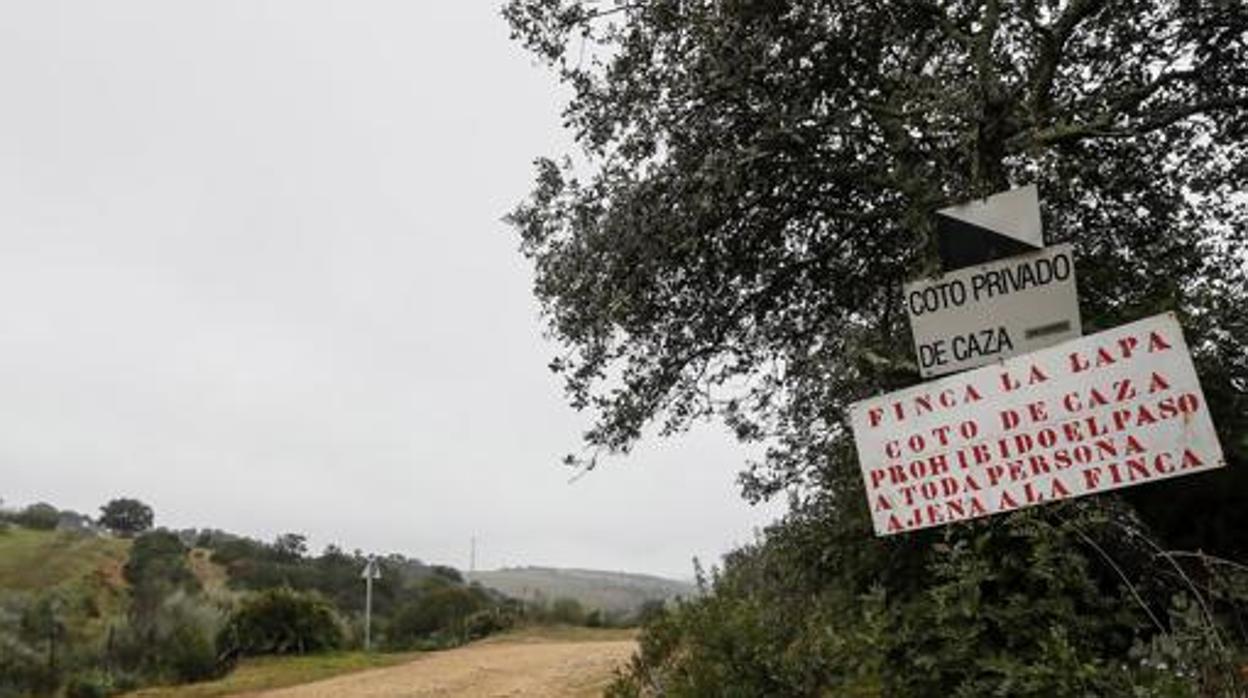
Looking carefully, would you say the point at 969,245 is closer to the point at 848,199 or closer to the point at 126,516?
the point at 848,199

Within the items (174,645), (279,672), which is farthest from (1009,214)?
(174,645)

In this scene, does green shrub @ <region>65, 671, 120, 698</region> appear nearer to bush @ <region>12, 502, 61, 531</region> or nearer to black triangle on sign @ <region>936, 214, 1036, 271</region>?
black triangle on sign @ <region>936, 214, 1036, 271</region>

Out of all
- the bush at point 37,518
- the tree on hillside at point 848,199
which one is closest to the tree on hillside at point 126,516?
the bush at point 37,518

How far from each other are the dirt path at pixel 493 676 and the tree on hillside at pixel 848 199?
5.57 m

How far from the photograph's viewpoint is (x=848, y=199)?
7840mm

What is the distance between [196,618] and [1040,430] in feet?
73.1

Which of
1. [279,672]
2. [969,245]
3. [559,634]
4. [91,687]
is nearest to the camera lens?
[969,245]

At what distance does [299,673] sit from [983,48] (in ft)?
58.4

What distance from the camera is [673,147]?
707cm

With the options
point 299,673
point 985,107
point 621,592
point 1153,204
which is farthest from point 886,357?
point 621,592

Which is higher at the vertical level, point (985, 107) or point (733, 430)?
point (985, 107)

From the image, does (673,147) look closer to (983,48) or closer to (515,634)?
(983,48)

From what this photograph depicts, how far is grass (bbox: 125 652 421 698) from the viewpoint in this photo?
1783 centimetres

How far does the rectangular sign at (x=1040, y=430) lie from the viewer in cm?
365
